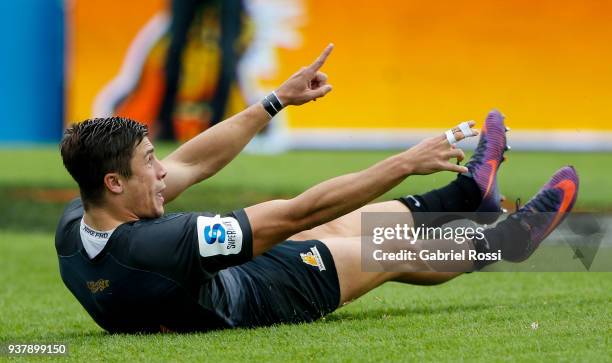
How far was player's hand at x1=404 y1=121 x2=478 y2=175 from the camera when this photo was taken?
428cm

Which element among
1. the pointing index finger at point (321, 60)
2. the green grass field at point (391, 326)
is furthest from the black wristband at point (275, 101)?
the green grass field at point (391, 326)

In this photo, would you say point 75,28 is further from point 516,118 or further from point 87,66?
point 516,118

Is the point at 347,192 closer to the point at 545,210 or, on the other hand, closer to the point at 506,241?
the point at 506,241

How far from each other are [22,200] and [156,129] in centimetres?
410

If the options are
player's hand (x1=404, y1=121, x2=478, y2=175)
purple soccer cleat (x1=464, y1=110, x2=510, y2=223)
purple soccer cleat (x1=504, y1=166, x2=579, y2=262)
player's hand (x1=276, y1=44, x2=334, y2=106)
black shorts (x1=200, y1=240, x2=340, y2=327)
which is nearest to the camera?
player's hand (x1=404, y1=121, x2=478, y2=175)

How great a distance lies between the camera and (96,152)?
4512 millimetres

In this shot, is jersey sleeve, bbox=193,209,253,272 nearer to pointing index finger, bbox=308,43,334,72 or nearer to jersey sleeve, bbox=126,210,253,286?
jersey sleeve, bbox=126,210,253,286

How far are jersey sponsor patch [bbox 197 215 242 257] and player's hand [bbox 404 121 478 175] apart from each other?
0.72 metres

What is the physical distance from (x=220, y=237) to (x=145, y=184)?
0.45 metres

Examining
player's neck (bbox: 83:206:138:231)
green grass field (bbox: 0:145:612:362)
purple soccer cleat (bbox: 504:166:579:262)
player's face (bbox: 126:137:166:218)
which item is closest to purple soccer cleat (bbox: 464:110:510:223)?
purple soccer cleat (bbox: 504:166:579:262)

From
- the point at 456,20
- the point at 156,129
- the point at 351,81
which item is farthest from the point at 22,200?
the point at 456,20

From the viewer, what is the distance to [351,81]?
49.7 feet

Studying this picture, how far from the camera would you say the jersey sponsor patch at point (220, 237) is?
4352 millimetres

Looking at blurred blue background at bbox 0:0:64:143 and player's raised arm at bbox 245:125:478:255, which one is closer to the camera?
player's raised arm at bbox 245:125:478:255
